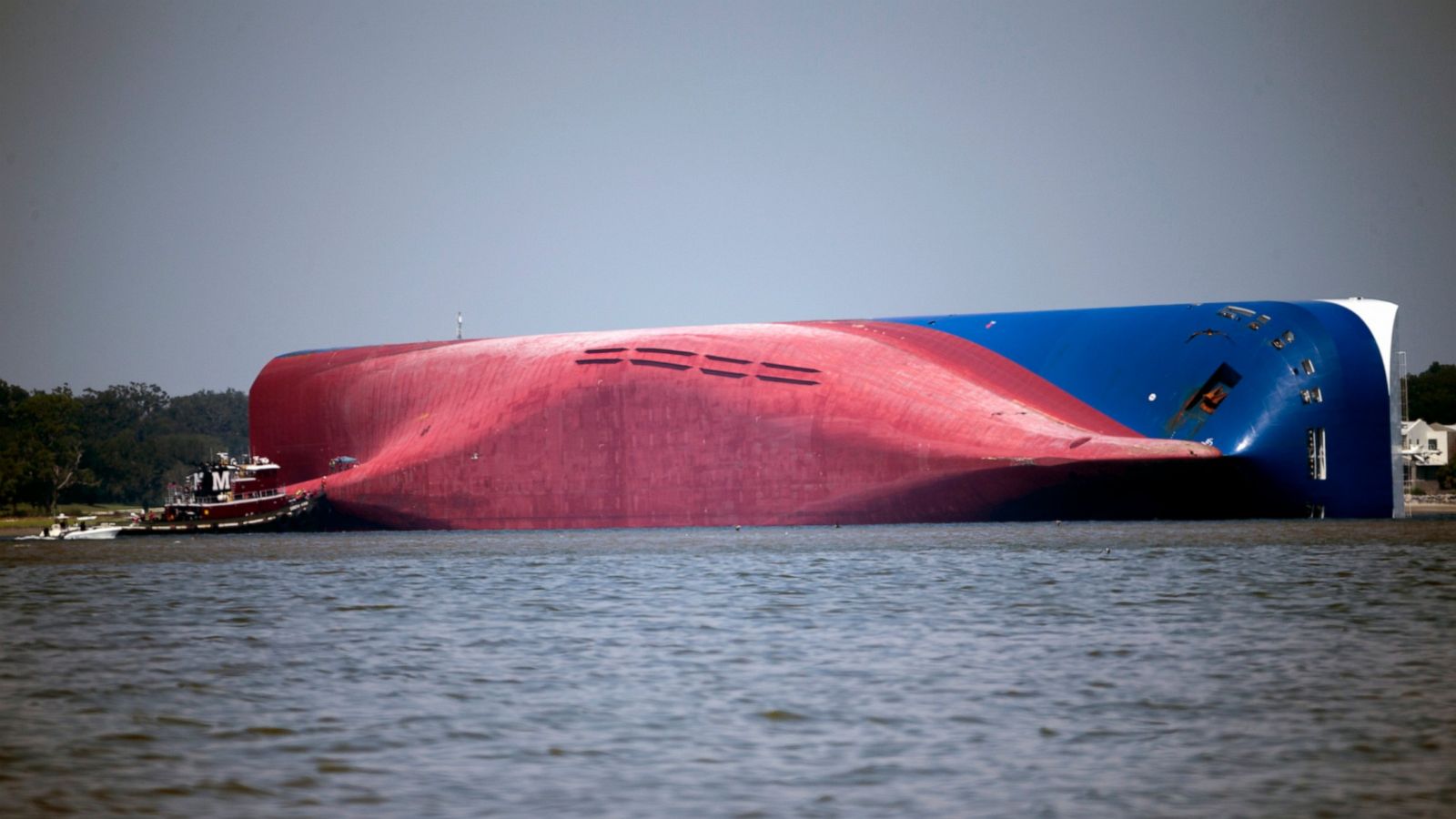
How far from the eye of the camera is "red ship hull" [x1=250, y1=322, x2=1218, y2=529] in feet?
164

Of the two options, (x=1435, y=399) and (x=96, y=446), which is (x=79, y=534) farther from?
(x=1435, y=399)

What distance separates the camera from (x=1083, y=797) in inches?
398

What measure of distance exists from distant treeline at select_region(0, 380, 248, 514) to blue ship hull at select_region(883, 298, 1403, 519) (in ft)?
151

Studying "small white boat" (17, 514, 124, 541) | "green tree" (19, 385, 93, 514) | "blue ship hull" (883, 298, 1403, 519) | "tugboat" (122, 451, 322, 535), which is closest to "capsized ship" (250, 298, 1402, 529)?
"blue ship hull" (883, 298, 1403, 519)

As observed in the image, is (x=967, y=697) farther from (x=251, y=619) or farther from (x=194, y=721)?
(x=251, y=619)

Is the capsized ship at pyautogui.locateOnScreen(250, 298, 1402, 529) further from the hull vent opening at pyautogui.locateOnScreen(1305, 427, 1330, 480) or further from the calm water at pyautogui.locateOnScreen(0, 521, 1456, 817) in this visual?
the calm water at pyautogui.locateOnScreen(0, 521, 1456, 817)

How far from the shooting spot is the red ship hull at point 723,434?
164 feet

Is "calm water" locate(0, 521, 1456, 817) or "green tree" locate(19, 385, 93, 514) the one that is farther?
"green tree" locate(19, 385, 93, 514)

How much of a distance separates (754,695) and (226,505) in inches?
1909

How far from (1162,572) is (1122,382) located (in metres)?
24.9

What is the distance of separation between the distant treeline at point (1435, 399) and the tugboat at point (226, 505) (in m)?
104

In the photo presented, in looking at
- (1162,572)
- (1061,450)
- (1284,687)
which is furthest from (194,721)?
(1061,450)

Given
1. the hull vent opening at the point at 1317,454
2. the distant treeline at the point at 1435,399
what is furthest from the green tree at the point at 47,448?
the distant treeline at the point at 1435,399

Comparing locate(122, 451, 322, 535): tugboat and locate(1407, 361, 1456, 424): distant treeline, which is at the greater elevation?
locate(1407, 361, 1456, 424): distant treeline
